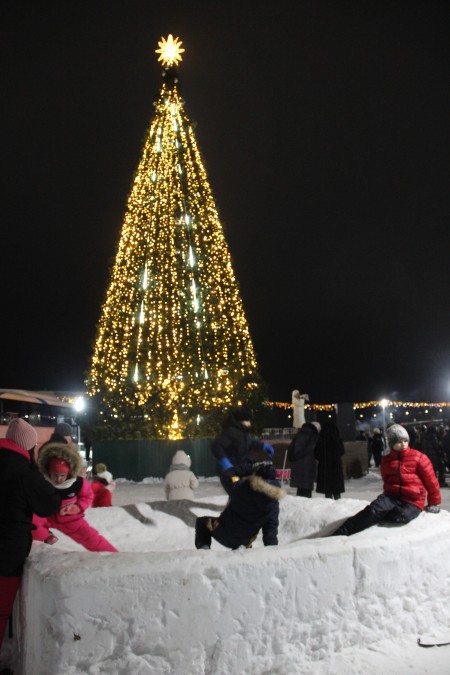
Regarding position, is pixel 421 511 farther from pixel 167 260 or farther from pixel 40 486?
pixel 167 260

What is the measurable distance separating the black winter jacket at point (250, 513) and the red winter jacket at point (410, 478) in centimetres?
105

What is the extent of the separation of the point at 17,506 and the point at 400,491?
3.09 meters

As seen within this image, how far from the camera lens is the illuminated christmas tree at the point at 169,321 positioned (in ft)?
65.5

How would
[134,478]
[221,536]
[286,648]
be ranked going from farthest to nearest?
1. [134,478]
2. [221,536]
3. [286,648]

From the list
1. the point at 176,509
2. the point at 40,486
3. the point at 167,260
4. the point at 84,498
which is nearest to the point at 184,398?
the point at 167,260

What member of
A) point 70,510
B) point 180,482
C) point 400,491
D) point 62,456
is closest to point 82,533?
point 70,510

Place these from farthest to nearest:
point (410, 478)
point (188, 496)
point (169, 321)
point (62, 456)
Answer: point (169, 321) < point (188, 496) < point (410, 478) < point (62, 456)

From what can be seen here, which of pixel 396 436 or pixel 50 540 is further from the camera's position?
pixel 396 436

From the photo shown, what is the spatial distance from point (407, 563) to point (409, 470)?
45.8 inches

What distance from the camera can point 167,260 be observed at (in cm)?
2020

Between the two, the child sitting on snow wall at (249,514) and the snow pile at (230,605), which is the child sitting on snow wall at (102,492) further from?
the snow pile at (230,605)

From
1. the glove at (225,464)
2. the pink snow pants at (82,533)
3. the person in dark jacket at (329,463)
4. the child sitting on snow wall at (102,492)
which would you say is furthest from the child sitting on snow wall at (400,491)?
the person in dark jacket at (329,463)

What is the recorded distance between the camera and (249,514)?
16.8 feet

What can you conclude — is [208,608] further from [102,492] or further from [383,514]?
[102,492]
